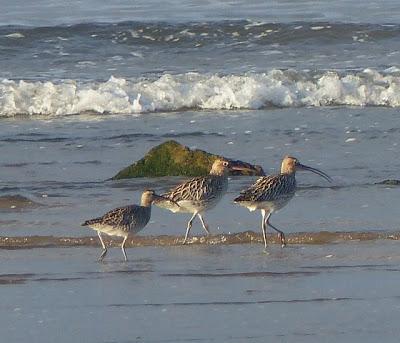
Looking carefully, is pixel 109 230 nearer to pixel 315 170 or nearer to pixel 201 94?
pixel 315 170

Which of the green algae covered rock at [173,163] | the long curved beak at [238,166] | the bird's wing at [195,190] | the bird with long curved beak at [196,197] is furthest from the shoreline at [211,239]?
the green algae covered rock at [173,163]

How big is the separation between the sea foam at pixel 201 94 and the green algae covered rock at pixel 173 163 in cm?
562

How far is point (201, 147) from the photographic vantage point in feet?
50.8

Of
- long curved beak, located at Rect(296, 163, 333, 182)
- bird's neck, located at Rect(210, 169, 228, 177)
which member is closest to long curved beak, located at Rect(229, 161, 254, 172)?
bird's neck, located at Rect(210, 169, 228, 177)

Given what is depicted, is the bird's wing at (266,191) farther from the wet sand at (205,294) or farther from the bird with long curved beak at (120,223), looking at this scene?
the bird with long curved beak at (120,223)

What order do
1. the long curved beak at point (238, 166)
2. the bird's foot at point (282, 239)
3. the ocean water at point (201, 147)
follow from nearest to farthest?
the ocean water at point (201, 147), the bird's foot at point (282, 239), the long curved beak at point (238, 166)

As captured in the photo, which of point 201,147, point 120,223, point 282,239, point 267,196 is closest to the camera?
point 120,223

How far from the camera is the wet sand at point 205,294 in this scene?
7562mm

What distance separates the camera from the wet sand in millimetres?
7562

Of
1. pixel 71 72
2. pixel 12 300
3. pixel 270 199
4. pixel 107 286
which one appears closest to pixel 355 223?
pixel 270 199

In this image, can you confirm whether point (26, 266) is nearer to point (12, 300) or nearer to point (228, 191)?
point (12, 300)

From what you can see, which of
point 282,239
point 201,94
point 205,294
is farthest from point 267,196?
point 201,94

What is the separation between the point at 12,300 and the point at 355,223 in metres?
3.46

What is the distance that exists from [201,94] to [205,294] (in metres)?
11.4
